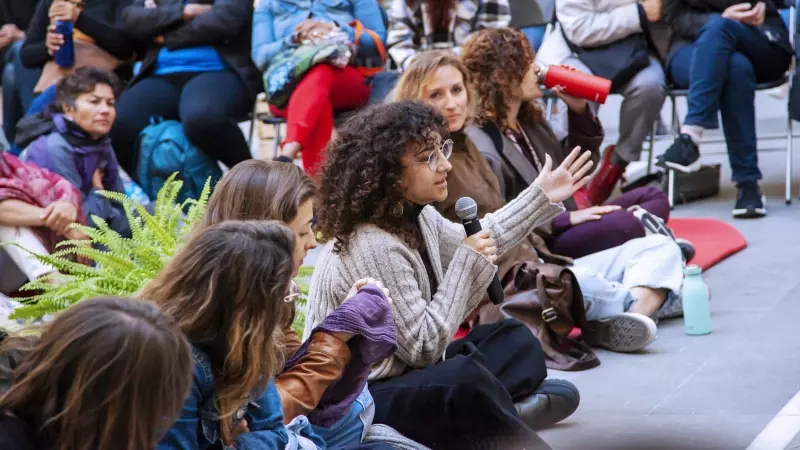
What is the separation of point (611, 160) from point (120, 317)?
496cm

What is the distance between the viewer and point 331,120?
6.65 metres

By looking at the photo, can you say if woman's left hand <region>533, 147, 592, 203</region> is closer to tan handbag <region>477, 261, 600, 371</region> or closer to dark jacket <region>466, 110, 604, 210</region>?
tan handbag <region>477, 261, 600, 371</region>

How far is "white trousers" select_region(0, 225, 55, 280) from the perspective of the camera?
17.3ft

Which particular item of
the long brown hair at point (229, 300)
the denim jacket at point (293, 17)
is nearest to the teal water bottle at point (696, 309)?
the denim jacket at point (293, 17)

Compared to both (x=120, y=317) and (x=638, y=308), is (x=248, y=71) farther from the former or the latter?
(x=120, y=317)

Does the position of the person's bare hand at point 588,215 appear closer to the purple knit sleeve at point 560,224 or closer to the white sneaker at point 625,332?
the purple knit sleeve at point 560,224

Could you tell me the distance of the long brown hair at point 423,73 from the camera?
4.70 metres

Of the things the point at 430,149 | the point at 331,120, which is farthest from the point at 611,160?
the point at 430,149

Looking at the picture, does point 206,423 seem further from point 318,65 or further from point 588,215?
point 318,65

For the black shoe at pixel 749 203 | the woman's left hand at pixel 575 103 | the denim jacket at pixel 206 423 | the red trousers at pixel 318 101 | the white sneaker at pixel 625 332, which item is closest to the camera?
the denim jacket at pixel 206 423

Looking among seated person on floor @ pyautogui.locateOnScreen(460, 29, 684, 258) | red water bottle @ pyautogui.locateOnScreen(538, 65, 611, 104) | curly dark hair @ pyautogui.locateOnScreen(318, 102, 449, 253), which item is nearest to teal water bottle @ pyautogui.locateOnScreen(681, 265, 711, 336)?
seated person on floor @ pyautogui.locateOnScreen(460, 29, 684, 258)

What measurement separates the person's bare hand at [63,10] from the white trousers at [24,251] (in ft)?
6.97

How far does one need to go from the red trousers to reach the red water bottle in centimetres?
161

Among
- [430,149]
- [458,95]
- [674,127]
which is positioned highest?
[430,149]
